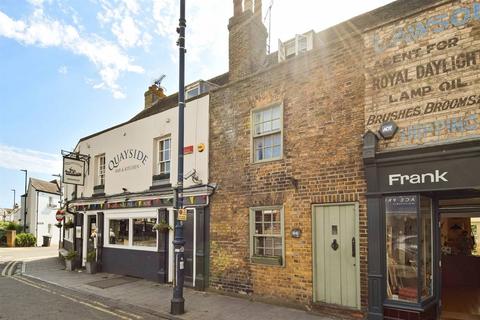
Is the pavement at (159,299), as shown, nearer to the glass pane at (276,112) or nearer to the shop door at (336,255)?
the shop door at (336,255)

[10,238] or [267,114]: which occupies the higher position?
[267,114]

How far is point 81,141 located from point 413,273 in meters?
16.7

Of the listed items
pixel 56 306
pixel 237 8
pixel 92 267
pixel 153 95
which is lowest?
pixel 92 267

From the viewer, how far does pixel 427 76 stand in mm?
7199

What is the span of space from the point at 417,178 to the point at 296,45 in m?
5.82

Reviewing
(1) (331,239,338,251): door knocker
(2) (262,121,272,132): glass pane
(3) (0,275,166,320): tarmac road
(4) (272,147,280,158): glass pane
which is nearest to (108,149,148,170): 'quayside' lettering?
(3) (0,275,166,320): tarmac road

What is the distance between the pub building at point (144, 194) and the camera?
11859 mm

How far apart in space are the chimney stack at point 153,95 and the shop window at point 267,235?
44.8 feet

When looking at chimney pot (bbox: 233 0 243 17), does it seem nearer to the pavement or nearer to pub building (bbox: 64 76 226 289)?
pub building (bbox: 64 76 226 289)

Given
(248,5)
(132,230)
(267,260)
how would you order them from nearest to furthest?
(267,260), (248,5), (132,230)

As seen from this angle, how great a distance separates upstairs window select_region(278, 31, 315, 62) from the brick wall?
1.82m

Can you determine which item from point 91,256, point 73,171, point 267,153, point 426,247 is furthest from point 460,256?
point 73,171

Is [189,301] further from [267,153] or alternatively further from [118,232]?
[118,232]

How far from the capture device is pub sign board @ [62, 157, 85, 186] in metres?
17.2
